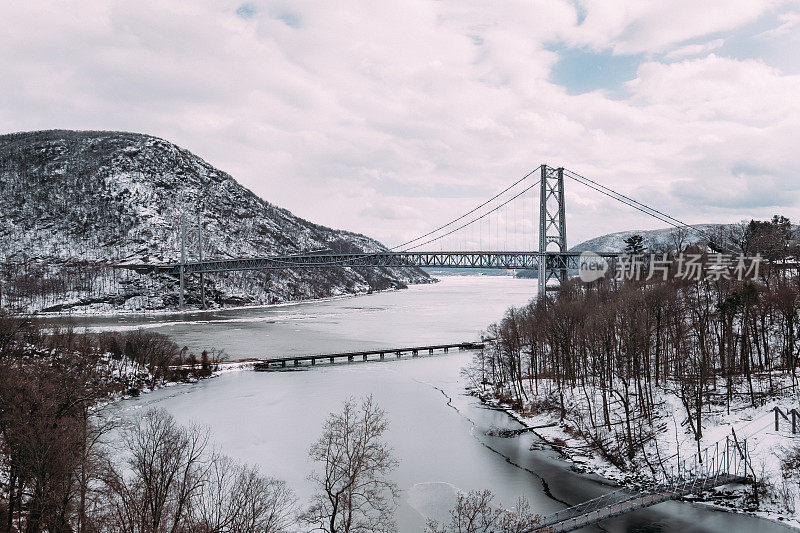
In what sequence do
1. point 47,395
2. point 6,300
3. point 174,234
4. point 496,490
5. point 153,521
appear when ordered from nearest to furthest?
point 153,521
point 47,395
point 496,490
point 6,300
point 174,234

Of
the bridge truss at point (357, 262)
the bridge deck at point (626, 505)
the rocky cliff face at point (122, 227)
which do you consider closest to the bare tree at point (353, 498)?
the bridge deck at point (626, 505)

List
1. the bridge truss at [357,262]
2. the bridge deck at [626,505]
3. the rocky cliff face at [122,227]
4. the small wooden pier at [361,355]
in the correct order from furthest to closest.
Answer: the rocky cliff face at [122,227] → the bridge truss at [357,262] → the small wooden pier at [361,355] → the bridge deck at [626,505]

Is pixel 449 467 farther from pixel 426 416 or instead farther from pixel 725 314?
pixel 725 314

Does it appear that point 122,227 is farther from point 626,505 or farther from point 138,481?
point 626,505

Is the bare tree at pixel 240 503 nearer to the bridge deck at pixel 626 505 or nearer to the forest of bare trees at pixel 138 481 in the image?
the forest of bare trees at pixel 138 481

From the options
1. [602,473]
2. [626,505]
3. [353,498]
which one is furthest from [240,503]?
[602,473]

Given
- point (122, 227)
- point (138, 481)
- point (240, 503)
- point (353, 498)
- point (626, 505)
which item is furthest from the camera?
point (122, 227)

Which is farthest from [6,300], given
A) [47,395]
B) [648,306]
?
[648,306]
